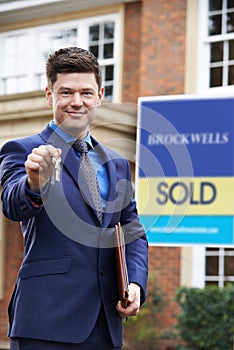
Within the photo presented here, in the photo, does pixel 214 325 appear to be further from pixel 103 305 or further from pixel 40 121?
pixel 103 305

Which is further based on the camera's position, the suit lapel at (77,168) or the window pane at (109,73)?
the window pane at (109,73)

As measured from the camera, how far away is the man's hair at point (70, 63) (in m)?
2.86

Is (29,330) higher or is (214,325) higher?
(29,330)

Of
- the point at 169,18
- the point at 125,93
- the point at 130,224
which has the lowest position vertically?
the point at 130,224

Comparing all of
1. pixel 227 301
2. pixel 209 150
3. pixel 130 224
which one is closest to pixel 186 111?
pixel 209 150

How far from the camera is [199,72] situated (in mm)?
12562

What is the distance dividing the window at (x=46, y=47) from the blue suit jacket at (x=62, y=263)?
1032 cm

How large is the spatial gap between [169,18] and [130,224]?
398 inches

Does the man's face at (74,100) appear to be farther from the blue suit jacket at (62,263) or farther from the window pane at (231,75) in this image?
the window pane at (231,75)

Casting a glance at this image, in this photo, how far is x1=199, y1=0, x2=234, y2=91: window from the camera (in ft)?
41.4

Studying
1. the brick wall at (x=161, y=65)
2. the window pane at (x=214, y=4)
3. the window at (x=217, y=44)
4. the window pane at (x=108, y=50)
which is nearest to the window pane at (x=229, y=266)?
the brick wall at (x=161, y=65)

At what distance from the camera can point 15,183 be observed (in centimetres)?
267

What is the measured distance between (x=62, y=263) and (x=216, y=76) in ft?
33.5

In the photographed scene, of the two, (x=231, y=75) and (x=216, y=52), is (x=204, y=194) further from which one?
(x=216, y=52)
